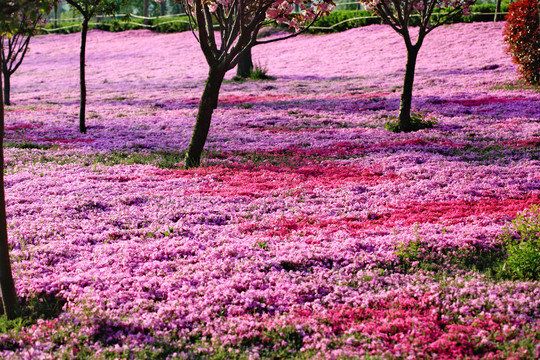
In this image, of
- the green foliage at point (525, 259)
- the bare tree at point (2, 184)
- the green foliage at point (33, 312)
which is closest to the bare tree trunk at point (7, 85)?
the bare tree at point (2, 184)

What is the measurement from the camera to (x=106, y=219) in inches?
386

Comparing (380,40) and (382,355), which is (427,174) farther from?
(380,40)

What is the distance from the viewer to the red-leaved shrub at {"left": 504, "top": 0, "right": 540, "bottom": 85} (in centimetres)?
2436

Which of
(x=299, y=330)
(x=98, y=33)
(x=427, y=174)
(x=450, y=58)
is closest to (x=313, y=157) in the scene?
(x=427, y=174)

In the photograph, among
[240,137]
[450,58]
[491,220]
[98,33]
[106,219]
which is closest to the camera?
[491,220]

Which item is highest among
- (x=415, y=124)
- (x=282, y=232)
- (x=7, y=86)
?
(x=7, y=86)

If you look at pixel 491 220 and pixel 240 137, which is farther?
pixel 240 137

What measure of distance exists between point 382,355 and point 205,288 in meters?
2.74

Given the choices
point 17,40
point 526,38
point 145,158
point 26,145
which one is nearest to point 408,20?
point 145,158

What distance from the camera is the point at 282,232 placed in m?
9.08

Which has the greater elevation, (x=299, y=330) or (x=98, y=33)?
(x=98, y=33)

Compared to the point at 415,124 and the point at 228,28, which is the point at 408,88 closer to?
the point at 415,124

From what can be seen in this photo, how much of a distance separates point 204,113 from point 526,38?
19676 mm

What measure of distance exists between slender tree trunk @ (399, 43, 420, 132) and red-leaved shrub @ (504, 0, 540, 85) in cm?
1059
